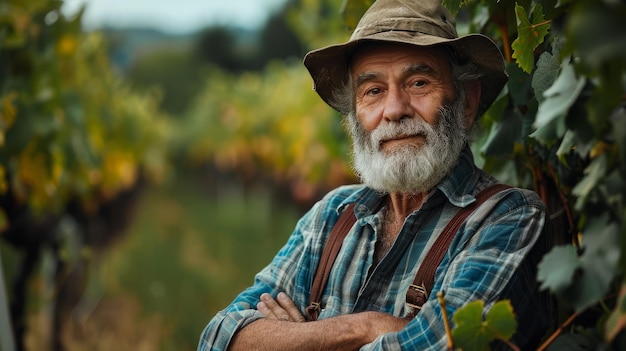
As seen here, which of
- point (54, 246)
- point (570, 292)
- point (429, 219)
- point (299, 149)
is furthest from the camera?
point (299, 149)

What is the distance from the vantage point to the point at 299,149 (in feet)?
36.2

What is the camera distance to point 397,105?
2475 millimetres

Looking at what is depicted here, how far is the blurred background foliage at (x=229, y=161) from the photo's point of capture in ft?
5.26

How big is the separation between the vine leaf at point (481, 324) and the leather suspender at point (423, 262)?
0.42 meters

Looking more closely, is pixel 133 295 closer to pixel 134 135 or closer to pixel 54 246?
pixel 134 135

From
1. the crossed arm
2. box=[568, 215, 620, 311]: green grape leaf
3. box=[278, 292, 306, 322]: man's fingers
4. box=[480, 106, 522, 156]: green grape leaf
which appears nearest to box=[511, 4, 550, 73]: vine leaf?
box=[480, 106, 522, 156]: green grape leaf

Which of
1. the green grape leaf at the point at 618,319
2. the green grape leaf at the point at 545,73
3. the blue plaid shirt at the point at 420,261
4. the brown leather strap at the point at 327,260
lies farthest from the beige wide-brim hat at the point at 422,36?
the green grape leaf at the point at 618,319

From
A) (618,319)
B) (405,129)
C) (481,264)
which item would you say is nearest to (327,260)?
(405,129)

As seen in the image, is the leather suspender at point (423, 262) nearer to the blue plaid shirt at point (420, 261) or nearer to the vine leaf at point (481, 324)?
the blue plaid shirt at point (420, 261)

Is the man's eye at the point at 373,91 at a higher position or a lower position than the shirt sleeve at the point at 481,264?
higher

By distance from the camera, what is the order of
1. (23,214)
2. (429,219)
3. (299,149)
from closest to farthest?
(429,219) < (23,214) < (299,149)

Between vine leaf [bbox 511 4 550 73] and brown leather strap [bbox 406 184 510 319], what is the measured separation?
15.7 inches

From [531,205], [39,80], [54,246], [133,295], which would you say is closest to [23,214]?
[54,246]

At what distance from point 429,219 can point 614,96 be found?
3.51 feet
